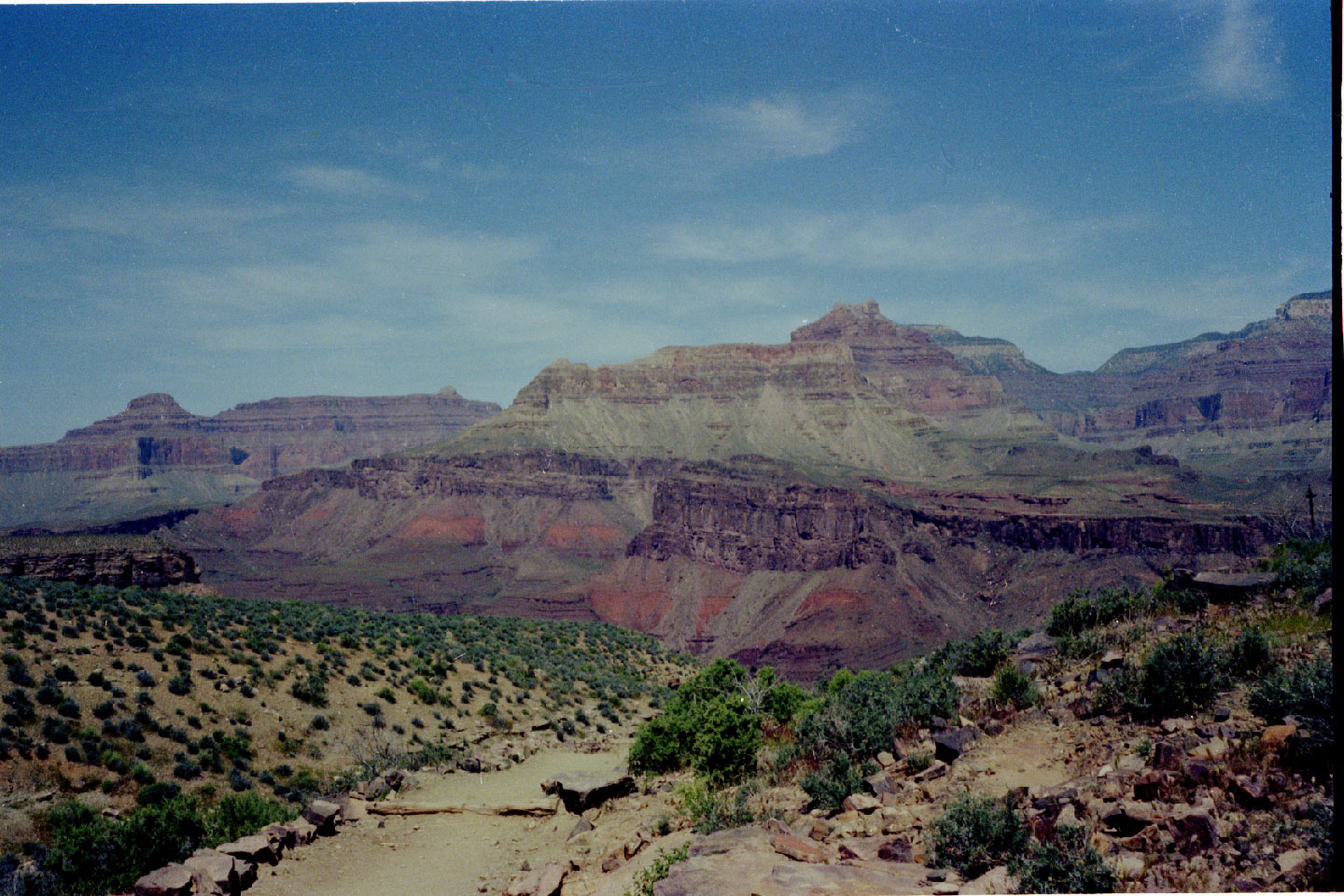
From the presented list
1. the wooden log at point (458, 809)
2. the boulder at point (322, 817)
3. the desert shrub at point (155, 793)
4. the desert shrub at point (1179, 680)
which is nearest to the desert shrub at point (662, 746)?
the wooden log at point (458, 809)

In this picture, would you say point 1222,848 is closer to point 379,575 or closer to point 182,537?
point 379,575

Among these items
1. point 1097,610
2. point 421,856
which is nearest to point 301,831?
point 421,856

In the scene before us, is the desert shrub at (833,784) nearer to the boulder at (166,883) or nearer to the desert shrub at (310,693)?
the boulder at (166,883)

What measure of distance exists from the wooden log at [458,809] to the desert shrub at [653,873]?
9066 millimetres

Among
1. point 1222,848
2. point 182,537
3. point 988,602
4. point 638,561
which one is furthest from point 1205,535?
point 182,537

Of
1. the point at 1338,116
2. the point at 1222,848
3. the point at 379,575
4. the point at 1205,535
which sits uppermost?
the point at 1338,116

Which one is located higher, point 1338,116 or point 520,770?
point 1338,116

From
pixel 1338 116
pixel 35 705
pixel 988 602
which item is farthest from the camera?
pixel 988 602

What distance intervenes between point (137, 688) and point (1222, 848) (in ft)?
97.2

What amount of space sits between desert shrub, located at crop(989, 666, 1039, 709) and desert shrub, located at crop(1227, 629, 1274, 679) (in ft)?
11.5

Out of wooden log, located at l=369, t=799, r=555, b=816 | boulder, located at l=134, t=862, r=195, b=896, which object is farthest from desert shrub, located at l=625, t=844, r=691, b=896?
wooden log, located at l=369, t=799, r=555, b=816

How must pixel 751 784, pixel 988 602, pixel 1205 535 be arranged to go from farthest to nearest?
pixel 988 602 → pixel 1205 535 → pixel 751 784

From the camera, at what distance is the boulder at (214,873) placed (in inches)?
551

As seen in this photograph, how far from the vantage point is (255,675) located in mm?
30172
